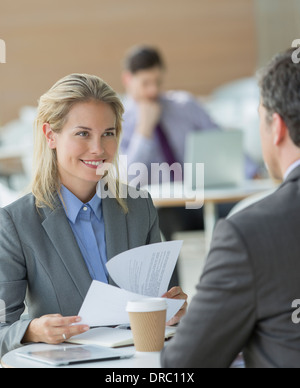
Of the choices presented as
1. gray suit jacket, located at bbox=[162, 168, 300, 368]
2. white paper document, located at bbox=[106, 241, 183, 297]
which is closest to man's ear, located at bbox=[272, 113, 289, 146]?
gray suit jacket, located at bbox=[162, 168, 300, 368]

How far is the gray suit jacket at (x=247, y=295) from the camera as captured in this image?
1.02m

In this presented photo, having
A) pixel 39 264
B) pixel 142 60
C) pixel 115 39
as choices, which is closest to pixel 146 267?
pixel 39 264

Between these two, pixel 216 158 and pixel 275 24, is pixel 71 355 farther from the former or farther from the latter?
pixel 275 24

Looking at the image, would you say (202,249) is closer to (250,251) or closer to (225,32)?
(225,32)

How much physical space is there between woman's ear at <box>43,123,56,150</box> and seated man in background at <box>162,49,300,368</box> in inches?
30.0

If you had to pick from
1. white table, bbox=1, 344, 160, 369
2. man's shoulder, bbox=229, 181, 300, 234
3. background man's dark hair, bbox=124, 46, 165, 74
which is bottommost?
white table, bbox=1, 344, 160, 369

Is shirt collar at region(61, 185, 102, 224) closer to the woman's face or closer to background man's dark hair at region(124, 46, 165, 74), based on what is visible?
the woman's face

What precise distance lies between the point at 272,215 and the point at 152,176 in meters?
2.95

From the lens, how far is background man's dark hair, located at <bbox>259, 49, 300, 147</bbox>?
1093 mm

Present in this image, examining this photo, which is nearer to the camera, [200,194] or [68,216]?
[68,216]

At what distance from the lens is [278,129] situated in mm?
1118

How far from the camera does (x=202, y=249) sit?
5.70 m

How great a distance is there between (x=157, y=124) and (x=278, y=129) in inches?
119
